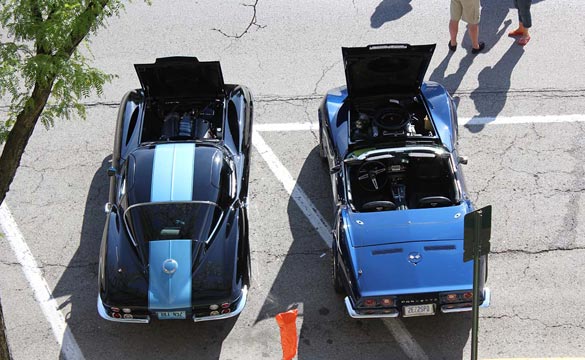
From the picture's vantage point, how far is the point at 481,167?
9984 mm

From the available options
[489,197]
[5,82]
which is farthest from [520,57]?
[5,82]

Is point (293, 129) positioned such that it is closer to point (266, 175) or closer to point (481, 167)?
point (266, 175)

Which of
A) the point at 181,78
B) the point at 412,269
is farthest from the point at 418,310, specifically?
the point at 181,78

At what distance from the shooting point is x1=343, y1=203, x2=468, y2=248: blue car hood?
26.3 feet

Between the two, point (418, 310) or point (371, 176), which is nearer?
point (418, 310)

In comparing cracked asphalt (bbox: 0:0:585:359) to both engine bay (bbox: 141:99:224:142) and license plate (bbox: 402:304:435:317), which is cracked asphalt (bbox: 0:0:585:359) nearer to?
license plate (bbox: 402:304:435:317)

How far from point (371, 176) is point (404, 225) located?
0.91 m

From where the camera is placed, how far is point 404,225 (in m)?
8.14

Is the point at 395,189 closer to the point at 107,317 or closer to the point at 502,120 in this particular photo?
the point at 502,120

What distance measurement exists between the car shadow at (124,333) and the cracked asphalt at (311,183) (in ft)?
0.05

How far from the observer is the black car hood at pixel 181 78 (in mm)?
9531

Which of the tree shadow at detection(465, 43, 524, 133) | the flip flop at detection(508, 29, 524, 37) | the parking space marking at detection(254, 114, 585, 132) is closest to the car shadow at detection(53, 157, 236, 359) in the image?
the parking space marking at detection(254, 114, 585, 132)

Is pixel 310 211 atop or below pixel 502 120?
below

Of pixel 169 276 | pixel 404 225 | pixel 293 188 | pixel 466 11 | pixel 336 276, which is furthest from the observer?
pixel 466 11
